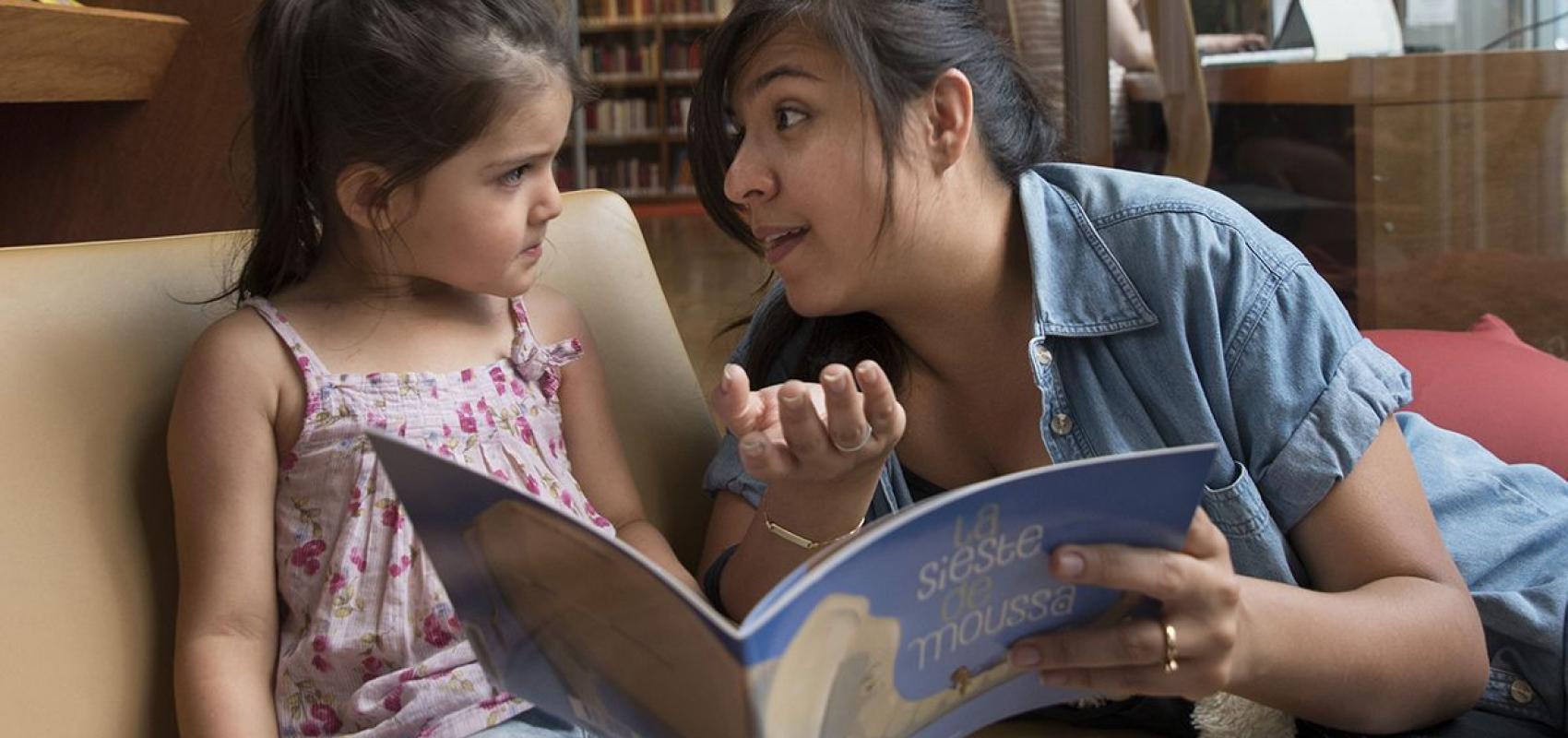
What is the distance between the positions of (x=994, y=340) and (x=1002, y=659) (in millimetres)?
542

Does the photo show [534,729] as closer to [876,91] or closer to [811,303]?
[811,303]

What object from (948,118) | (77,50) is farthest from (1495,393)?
(77,50)

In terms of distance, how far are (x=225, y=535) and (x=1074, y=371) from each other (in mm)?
666

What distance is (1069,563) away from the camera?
0.79m

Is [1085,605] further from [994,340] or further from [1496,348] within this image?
[1496,348]

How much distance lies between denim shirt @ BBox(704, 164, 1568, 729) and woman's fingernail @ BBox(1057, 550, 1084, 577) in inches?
15.7

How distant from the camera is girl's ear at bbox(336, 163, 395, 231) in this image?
4.14ft

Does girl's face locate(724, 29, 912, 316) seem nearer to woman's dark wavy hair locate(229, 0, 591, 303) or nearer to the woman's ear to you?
the woman's ear

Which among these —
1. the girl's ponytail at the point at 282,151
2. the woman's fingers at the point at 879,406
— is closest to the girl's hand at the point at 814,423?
the woman's fingers at the point at 879,406

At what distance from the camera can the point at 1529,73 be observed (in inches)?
121

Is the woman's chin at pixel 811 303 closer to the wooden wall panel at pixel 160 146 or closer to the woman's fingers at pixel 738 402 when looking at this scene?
the woman's fingers at pixel 738 402

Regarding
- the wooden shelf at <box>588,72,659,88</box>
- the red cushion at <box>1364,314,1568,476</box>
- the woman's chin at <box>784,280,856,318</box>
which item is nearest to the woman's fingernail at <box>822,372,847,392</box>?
the woman's chin at <box>784,280,856,318</box>

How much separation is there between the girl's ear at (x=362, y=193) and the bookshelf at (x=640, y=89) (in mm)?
1964

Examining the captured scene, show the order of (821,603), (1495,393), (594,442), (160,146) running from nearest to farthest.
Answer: (821,603) < (594,442) < (1495,393) < (160,146)
